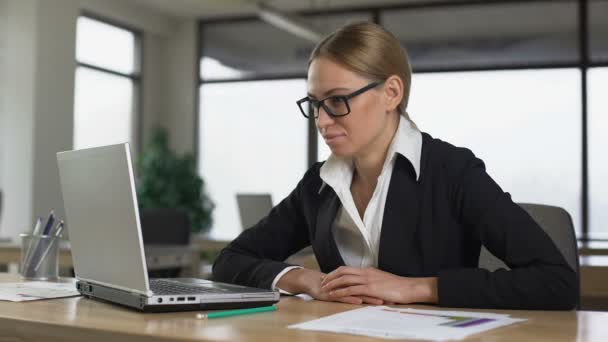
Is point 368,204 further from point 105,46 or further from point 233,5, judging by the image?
point 105,46

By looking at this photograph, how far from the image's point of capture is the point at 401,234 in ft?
5.47

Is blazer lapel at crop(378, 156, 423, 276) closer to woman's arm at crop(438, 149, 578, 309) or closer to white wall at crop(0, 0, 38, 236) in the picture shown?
woman's arm at crop(438, 149, 578, 309)

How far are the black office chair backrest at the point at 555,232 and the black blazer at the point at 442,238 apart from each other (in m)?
0.13

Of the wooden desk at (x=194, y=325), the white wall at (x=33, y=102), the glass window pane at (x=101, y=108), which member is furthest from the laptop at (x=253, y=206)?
the glass window pane at (x=101, y=108)

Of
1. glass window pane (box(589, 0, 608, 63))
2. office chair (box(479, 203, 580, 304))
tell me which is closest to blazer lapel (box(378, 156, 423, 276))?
office chair (box(479, 203, 580, 304))

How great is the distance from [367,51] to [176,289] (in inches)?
26.4

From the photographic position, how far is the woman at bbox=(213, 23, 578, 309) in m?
1.46

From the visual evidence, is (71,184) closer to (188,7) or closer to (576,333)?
(576,333)

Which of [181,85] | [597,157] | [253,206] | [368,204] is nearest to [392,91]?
[368,204]

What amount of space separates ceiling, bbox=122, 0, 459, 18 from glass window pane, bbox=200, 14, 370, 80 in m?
0.16

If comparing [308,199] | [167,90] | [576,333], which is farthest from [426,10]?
[576,333]

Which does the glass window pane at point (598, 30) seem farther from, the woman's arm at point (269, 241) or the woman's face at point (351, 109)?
the woman's face at point (351, 109)

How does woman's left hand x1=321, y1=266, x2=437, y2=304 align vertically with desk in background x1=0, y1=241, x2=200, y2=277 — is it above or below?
above

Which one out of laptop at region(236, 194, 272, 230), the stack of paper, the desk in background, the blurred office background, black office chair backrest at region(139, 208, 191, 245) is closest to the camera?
the stack of paper
